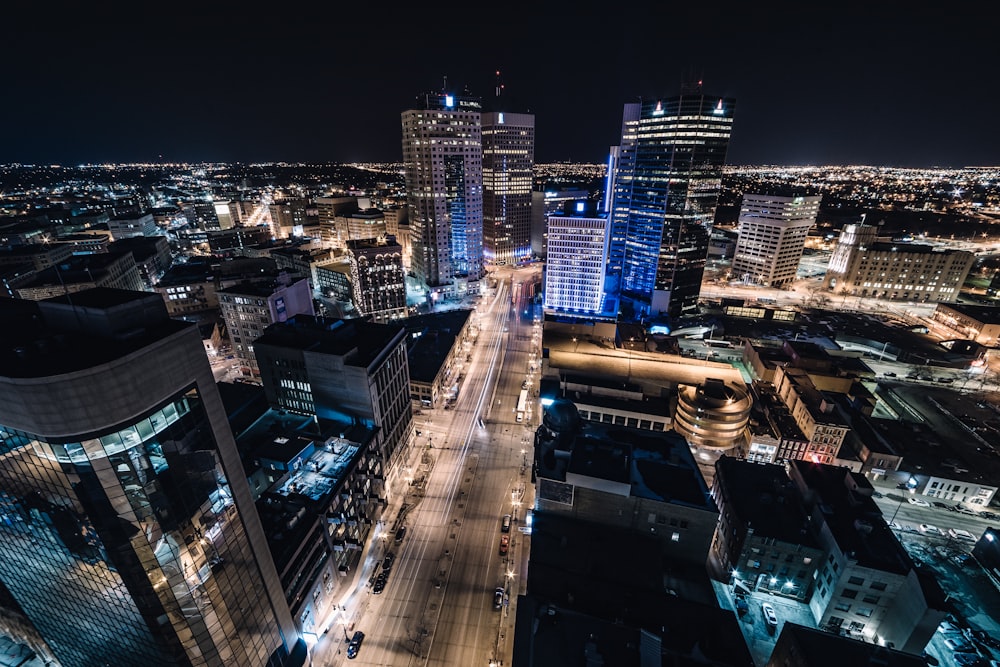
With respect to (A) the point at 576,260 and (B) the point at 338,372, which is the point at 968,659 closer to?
(B) the point at 338,372

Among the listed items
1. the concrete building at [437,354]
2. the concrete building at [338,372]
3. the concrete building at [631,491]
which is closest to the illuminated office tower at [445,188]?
the concrete building at [437,354]

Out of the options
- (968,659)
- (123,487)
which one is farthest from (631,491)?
(123,487)

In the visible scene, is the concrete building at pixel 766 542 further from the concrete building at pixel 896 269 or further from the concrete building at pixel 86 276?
the concrete building at pixel 896 269

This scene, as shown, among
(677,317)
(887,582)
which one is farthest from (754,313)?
(887,582)

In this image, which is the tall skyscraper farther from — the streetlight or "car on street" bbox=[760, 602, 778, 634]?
"car on street" bbox=[760, 602, 778, 634]

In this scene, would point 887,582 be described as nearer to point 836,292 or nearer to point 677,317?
point 677,317
